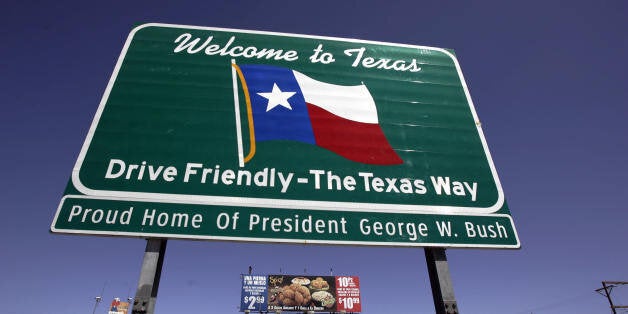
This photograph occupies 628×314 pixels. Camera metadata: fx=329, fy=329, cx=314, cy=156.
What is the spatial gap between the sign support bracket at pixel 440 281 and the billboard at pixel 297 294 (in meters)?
42.0

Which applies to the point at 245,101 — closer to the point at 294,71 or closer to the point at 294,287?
the point at 294,71

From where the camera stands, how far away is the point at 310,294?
42.3 metres

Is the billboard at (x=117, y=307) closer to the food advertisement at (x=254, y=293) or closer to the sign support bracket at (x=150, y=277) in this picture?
the food advertisement at (x=254, y=293)

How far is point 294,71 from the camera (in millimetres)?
4617

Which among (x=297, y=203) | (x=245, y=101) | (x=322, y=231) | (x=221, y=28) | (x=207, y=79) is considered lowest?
(x=322, y=231)

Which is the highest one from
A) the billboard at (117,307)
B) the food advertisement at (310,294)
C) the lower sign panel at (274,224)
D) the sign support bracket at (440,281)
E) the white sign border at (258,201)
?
the billboard at (117,307)

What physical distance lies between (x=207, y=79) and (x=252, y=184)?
1708 mm

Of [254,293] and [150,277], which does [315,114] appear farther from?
[254,293]

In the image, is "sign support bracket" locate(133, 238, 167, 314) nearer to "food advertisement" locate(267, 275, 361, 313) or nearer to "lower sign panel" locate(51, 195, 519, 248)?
"lower sign panel" locate(51, 195, 519, 248)

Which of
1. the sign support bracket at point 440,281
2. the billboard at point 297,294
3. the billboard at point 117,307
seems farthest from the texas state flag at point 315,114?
the billboard at point 117,307

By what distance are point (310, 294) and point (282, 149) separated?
42321 millimetres

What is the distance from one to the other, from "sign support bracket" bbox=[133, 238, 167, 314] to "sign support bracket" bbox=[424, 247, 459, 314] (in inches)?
105

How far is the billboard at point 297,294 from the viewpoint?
41688 millimetres

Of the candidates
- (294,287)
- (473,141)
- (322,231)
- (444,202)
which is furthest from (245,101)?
(294,287)
